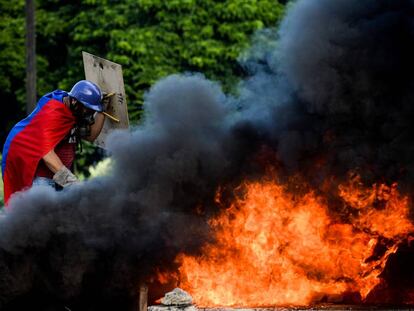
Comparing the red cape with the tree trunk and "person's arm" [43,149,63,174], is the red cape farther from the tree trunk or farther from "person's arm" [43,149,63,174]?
the tree trunk

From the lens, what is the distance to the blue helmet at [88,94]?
9398mm

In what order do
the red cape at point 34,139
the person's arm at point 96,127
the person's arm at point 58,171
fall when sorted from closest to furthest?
the person's arm at point 58,171, the red cape at point 34,139, the person's arm at point 96,127

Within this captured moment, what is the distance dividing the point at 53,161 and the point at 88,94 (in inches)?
32.2

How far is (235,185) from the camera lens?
28.8ft

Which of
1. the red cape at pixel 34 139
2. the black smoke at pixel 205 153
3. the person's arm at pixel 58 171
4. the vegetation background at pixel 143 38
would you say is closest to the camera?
the black smoke at pixel 205 153

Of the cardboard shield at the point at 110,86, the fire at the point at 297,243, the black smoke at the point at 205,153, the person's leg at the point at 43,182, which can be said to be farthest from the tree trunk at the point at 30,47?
the fire at the point at 297,243

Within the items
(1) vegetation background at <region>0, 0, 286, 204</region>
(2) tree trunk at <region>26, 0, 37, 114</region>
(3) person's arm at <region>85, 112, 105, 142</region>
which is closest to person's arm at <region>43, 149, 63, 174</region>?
(3) person's arm at <region>85, 112, 105, 142</region>

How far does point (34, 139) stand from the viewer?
930 cm

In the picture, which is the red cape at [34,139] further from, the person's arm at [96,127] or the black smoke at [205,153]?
the black smoke at [205,153]

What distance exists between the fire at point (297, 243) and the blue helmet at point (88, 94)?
1.89 m

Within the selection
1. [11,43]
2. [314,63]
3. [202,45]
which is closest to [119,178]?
[314,63]

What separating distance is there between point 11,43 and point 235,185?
1463 cm

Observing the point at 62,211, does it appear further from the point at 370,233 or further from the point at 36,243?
the point at 370,233

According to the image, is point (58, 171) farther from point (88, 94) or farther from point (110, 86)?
point (110, 86)
